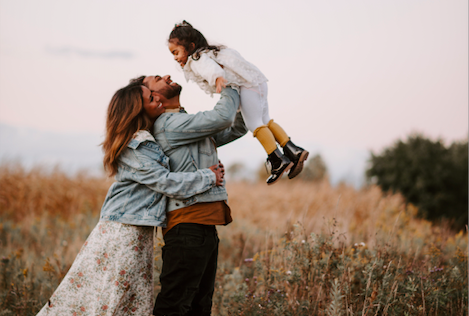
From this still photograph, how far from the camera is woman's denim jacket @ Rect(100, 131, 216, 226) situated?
2.46 m

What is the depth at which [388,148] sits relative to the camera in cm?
1408

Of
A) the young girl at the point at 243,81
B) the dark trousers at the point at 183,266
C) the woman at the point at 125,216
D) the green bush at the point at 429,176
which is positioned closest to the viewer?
the dark trousers at the point at 183,266

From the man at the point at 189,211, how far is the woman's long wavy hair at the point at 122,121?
12 centimetres

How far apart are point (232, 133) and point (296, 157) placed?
0.56 meters

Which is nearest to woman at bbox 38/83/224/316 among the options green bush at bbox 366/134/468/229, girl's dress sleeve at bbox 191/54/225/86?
girl's dress sleeve at bbox 191/54/225/86

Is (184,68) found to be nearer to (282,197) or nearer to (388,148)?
(282,197)

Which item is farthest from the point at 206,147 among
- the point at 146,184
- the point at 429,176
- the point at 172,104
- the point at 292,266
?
the point at 429,176

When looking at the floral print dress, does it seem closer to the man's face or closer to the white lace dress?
the man's face

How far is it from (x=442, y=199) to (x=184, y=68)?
12228 millimetres

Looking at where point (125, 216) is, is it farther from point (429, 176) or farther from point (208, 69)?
point (429, 176)

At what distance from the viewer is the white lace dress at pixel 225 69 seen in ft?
9.02

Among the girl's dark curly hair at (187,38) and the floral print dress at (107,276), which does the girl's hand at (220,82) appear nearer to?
the girl's dark curly hair at (187,38)

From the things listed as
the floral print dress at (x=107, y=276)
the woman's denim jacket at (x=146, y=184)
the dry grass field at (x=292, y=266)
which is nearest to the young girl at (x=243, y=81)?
the woman's denim jacket at (x=146, y=184)

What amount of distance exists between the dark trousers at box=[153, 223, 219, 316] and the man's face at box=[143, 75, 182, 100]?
92 centimetres
